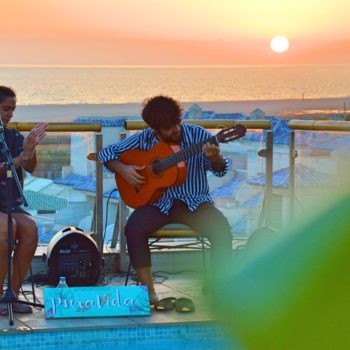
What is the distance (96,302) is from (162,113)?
1016 mm

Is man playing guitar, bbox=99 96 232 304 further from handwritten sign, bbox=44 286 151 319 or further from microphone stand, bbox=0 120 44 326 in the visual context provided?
microphone stand, bbox=0 120 44 326

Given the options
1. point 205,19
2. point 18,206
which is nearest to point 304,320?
point 18,206

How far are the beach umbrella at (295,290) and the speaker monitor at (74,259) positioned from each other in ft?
2.27

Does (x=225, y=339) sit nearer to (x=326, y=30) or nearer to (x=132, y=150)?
(x=132, y=150)

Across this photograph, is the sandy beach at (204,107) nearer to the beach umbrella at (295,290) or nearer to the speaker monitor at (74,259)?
the beach umbrella at (295,290)

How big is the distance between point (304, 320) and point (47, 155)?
1.81 meters

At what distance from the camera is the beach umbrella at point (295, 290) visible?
160 inches

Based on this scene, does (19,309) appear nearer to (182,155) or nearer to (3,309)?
(3,309)

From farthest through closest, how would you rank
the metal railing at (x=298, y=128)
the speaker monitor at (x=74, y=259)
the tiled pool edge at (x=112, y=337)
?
the metal railing at (x=298, y=128) → the speaker monitor at (x=74, y=259) → the tiled pool edge at (x=112, y=337)

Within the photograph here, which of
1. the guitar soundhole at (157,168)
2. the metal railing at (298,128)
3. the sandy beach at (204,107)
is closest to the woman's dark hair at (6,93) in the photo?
the guitar soundhole at (157,168)

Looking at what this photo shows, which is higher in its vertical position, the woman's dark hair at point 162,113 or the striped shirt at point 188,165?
the woman's dark hair at point 162,113

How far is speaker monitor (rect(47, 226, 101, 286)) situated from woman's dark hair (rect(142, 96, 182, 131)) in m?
0.78

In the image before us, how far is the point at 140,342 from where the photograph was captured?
12.7 ft

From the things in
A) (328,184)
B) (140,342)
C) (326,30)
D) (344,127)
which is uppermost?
(326,30)
